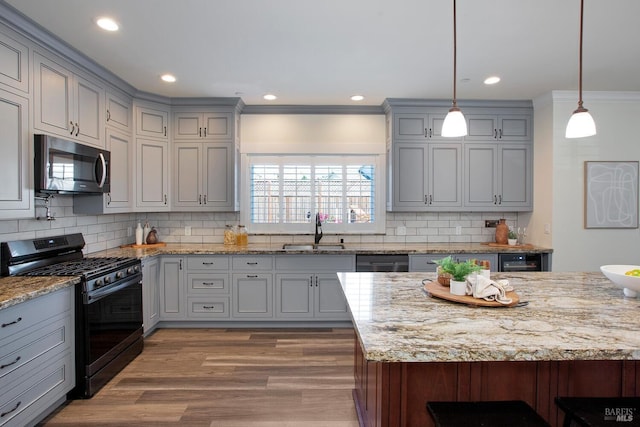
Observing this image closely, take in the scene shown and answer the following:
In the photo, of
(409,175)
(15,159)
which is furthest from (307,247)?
(15,159)

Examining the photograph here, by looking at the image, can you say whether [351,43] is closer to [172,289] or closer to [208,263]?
[208,263]

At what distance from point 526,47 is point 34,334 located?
3845 mm

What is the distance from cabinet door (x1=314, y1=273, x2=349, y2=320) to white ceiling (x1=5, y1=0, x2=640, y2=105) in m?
2.03

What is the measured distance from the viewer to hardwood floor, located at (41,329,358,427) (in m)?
2.32

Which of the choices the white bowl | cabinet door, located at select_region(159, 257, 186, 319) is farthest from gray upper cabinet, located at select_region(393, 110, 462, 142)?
cabinet door, located at select_region(159, 257, 186, 319)

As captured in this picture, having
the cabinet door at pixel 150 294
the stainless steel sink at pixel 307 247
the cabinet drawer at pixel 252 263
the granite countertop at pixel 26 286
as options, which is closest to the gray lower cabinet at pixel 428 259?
the stainless steel sink at pixel 307 247

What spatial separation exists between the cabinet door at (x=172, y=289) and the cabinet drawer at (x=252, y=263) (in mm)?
590

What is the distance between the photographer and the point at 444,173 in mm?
4180

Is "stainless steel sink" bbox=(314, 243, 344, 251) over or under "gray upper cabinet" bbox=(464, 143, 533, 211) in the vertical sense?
under

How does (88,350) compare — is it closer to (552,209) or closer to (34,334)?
(34,334)

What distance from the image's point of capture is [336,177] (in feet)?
14.6

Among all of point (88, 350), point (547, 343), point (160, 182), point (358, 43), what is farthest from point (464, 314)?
point (160, 182)

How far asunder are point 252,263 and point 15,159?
2.17 metres

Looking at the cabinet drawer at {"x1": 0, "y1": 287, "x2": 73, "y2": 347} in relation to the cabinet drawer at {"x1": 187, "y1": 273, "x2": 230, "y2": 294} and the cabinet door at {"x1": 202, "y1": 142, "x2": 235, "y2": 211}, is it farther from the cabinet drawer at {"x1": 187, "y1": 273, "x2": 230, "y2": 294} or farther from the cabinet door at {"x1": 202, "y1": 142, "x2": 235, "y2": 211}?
the cabinet door at {"x1": 202, "y1": 142, "x2": 235, "y2": 211}
